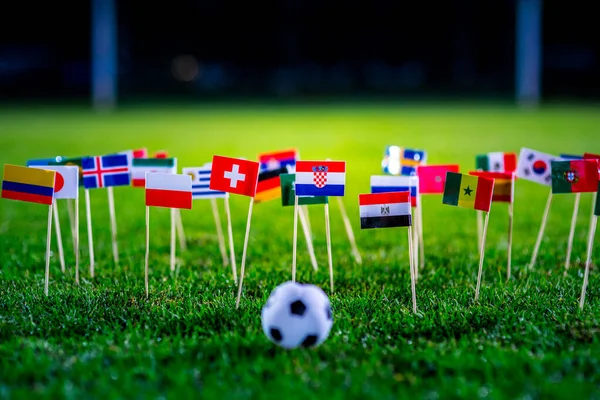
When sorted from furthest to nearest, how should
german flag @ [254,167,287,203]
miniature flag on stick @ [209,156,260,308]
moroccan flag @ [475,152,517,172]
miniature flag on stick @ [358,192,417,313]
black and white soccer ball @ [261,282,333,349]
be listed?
moroccan flag @ [475,152,517,172], german flag @ [254,167,287,203], miniature flag on stick @ [209,156,260,308], miniature flag on stick @ [358,192,417,313], black and white soccer ball @ [261,282,333,349]

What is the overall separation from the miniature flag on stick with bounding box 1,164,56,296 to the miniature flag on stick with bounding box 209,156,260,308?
1.22 meters

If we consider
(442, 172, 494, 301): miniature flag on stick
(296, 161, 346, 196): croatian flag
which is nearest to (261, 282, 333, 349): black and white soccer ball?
(296, 161, 346, 196): croatian flag

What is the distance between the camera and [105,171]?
20.5ft

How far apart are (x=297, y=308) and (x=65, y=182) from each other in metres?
2.46

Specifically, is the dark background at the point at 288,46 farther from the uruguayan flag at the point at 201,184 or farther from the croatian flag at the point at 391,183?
the croatian flag at the point at 391,183

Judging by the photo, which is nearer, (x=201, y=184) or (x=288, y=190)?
(x=288, y=190)

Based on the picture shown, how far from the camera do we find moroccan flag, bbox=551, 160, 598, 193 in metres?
5.43

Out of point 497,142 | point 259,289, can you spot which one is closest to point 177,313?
point 259,289

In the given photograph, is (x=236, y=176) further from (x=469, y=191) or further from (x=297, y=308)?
(x=469, y=191)

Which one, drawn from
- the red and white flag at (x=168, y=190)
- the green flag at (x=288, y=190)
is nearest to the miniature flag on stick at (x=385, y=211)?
the green flag at (x=288, y=190)

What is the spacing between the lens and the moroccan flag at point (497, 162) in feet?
21.1

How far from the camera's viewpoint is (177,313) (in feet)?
17.2

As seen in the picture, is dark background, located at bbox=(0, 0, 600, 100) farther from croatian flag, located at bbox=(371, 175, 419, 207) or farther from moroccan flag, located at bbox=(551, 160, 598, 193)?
moroccan flag, located at bbox=(551, 160, 598, 193)

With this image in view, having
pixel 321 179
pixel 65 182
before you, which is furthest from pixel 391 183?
pixel 65 182
